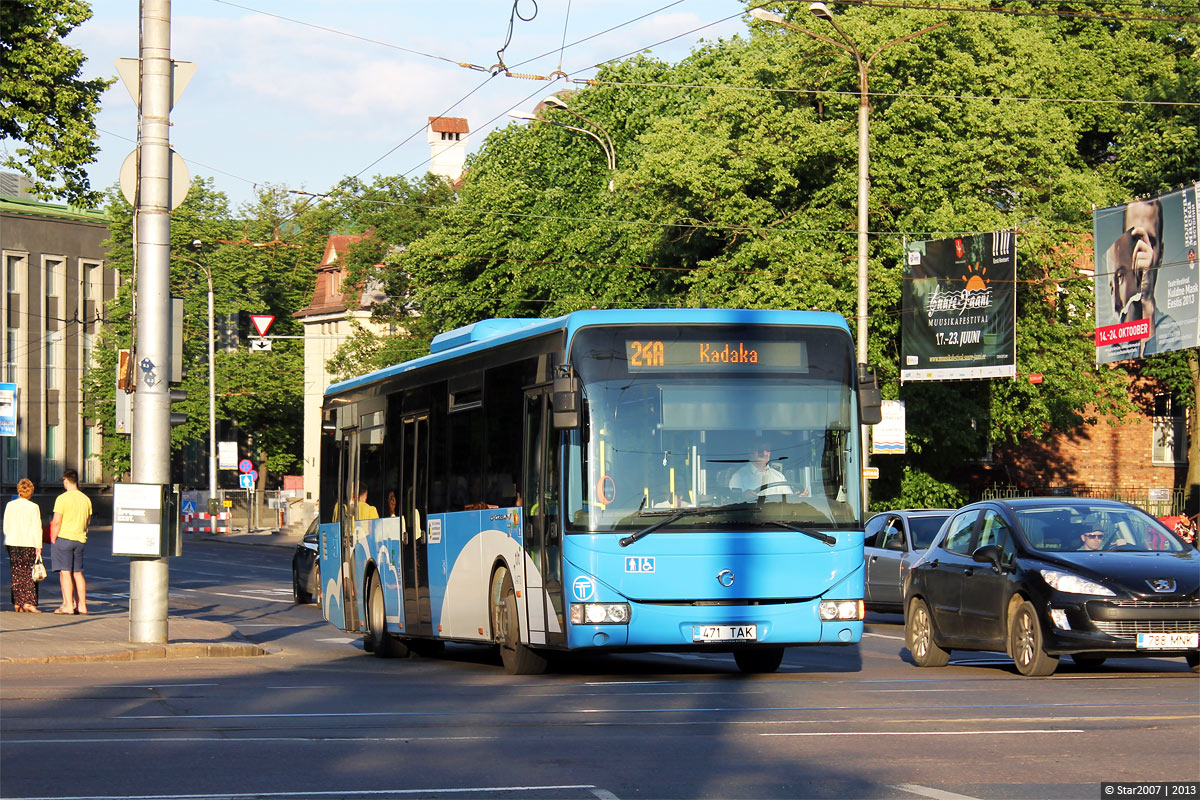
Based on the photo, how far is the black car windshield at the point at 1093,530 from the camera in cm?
1524

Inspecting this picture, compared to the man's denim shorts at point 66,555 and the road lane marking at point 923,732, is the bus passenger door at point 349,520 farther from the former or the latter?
the road lane marking at point 923,732

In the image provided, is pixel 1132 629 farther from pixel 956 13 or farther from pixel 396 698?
pixel 956 13

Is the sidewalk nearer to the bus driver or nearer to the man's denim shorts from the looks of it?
the man's denim shorts

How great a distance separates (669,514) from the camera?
1392 cm

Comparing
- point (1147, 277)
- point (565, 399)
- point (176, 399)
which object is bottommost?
point (565, 399)

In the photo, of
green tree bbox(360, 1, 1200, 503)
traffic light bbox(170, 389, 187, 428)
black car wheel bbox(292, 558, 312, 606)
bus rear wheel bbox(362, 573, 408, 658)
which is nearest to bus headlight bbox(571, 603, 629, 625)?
traffic light bbox(170, 389, 187, 428)

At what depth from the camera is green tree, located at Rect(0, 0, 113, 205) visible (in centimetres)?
2383

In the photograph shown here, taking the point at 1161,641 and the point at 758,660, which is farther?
the point at 758,660

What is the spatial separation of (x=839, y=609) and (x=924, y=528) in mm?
11735

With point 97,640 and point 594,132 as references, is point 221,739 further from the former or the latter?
point 594,132

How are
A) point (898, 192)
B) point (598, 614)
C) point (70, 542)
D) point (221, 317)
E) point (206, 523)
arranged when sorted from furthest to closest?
point (221, 317), point (206, 523), point (898, 192), point (70, 542), point (598, 614)

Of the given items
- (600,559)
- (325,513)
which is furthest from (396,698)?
(325,513)

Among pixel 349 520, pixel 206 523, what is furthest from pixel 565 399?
pixel 206 523

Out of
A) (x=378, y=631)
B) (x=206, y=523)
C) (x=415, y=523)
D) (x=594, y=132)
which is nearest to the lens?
(x=415, y=523)
